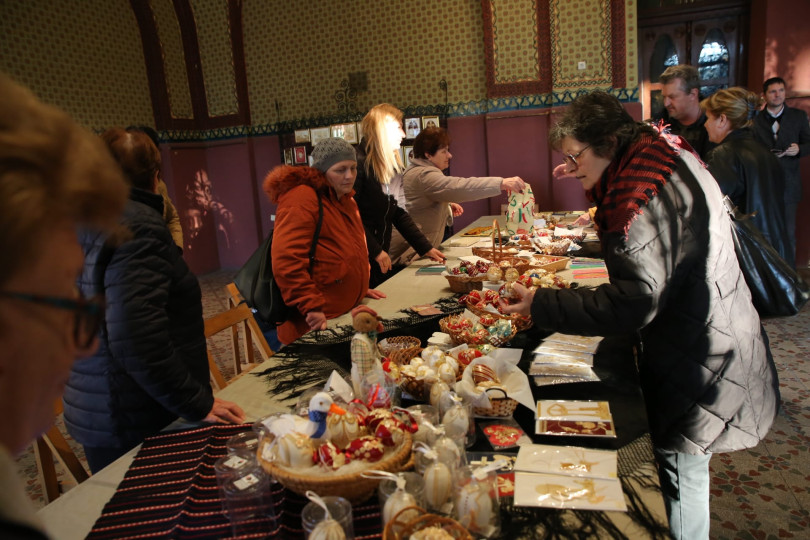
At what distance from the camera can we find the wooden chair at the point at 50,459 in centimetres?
181

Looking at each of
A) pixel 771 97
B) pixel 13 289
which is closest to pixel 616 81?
pixel 771 97

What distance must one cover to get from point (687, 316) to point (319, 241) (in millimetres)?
1622

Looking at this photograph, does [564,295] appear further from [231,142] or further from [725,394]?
[231,142]

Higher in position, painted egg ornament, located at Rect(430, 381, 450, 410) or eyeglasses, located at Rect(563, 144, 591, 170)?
eyeglasses, located at Rect(563, 144, 591, 170)

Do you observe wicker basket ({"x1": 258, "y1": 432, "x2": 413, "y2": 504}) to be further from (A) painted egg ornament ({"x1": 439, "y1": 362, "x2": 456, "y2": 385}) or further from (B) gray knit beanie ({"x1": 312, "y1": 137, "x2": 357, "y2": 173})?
(B) gray knit beanie ({"x1": 312, "y1": 137, "x2": 357, "y2": 173})

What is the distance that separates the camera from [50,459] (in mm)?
1879

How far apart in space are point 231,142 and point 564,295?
823 centimetres

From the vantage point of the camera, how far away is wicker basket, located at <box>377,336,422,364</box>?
1878mm

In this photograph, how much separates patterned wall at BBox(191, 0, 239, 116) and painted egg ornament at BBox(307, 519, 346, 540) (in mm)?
8768

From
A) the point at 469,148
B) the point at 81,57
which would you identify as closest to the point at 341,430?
the point at 469,148

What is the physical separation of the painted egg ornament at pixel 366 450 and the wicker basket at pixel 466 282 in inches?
66.5

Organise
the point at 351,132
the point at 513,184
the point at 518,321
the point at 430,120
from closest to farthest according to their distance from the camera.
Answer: the point at 518,321 → the point at 513,184 → the point at 430,120 → the point at 351,132

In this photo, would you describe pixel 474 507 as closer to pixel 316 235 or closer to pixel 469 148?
pixel 316 235

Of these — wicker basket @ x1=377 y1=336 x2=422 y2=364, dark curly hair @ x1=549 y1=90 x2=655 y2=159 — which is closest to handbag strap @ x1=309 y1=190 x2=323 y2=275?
wicker basket @ x1=377 y1=336 x2=422 y2=364
